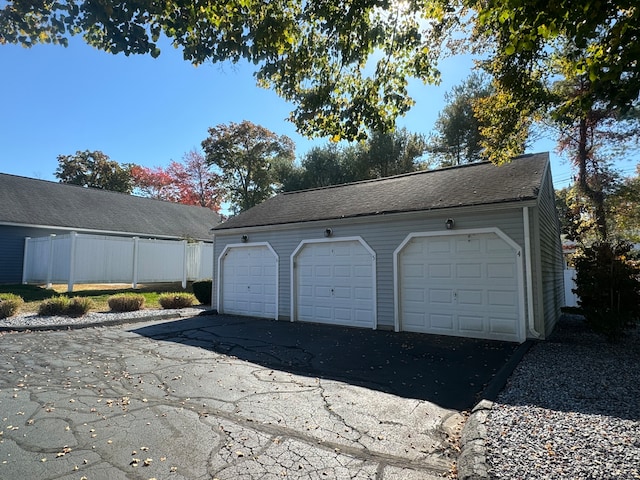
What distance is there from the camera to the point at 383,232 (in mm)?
9422

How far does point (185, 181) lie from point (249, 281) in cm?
2736

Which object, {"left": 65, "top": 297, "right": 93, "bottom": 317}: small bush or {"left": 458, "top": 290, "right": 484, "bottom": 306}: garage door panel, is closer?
{"left": 458, "top": 290, "right": 484, "bottom": 306}: garage door panel

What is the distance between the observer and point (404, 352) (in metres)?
6.99

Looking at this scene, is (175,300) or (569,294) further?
(569,294)

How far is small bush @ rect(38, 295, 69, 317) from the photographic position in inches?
403

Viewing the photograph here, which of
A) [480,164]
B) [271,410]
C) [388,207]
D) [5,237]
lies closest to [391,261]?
[388,207]

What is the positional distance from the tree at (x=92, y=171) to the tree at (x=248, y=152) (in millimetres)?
10426

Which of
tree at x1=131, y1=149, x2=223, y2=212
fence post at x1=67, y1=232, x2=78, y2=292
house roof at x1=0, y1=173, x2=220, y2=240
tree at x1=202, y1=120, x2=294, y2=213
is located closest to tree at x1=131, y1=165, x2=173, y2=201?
tree at x1=131, y1=149, x2=223, y2=212

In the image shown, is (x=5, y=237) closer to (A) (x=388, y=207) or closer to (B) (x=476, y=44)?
(A) (x=388, y=207)

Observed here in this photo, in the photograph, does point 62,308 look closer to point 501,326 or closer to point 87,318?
point 87,318

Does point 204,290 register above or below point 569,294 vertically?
above

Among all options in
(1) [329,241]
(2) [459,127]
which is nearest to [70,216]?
(1) [329,241]

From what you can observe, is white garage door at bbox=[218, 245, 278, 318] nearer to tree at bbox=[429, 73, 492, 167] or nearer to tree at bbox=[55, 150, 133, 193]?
tree at bbox=[429, 73, 492, 167]

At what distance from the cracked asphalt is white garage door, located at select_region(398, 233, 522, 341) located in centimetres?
51
